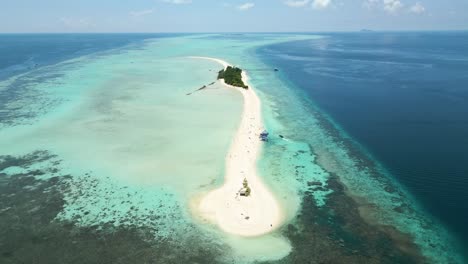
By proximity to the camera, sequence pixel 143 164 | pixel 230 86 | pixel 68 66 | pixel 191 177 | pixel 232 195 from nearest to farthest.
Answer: pixel 232 195 → pixel 191 177 → pixel 143 164 → pixel 230 86 → pixel 68 66

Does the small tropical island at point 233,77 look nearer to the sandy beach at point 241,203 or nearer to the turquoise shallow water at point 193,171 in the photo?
the turquoise shallow water at point 193,171

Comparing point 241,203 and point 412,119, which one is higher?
point 412,119

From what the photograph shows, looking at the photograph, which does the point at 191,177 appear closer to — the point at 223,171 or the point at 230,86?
the point at 223,171

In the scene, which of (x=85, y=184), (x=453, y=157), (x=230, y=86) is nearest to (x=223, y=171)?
(x=85, y=184)

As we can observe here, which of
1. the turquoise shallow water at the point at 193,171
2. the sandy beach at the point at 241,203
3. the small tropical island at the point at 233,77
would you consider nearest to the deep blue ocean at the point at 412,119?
the turquoise shallow water at the point at 193,171

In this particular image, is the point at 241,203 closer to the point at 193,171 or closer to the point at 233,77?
the point at 193,171

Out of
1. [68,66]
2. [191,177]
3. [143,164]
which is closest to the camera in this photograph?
[191,177]

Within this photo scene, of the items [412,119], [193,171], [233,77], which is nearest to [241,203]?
[193,171]
